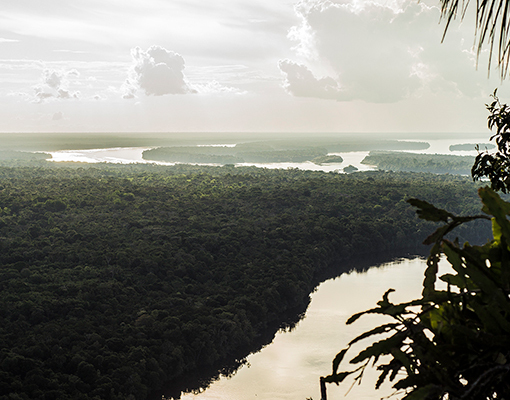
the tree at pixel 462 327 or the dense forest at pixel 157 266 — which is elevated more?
the tree at pixel 462 327

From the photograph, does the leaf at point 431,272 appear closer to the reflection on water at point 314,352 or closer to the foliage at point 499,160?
the foliage at point 499,160

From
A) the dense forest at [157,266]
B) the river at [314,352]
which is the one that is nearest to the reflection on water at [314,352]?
the river at [314,352]

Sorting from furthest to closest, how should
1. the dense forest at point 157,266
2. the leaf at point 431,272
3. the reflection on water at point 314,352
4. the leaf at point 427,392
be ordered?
1. the reflection on water at point 314,352
2. the dense forest at point 157,266
3. the leaf at point 431,272
4. the leaf at point 427,392

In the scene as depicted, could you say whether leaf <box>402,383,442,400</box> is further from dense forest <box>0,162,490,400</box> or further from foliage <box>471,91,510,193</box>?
dense forest <box>0,162,490,400</box>

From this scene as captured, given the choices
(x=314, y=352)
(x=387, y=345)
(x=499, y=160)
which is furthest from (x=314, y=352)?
(x=387, y=345)

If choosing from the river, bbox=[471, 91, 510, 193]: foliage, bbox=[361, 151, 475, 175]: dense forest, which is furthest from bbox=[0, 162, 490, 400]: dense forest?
bbox=[361, 151, 475, 175]: dense forest

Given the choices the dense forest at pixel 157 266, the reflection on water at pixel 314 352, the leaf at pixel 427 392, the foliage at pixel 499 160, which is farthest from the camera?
the reflection on water at pixel 314 352
